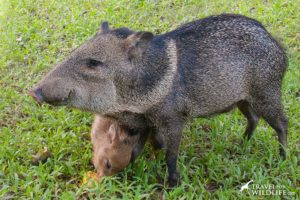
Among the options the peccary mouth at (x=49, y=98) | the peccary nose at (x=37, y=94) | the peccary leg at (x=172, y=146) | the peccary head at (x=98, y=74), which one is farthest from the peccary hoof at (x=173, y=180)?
the peccary nose at (x=37, y=94)

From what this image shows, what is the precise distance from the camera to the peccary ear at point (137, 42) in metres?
3.53

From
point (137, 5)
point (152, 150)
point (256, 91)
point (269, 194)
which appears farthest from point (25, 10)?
point (269, 194)

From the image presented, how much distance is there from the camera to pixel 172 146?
3824 mm

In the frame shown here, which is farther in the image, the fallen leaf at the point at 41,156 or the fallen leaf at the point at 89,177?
the fallen leaf at the point at 41,156

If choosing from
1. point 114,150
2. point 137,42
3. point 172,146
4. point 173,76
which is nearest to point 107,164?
point 114,150

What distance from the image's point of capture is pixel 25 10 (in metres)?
7.39

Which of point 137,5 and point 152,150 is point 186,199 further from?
point 137,5

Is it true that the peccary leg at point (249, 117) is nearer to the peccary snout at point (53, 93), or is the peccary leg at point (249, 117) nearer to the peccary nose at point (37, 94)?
the peccary snout at point (53, 93)

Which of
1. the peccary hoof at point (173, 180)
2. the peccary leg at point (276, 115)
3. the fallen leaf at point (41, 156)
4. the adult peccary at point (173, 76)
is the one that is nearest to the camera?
the adult peccary at point (173, 76)

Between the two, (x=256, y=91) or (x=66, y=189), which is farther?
(x=256, y=91)

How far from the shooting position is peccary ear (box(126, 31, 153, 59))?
139 inches

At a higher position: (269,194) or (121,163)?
(121,163)

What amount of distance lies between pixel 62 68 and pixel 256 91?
68.5 inches

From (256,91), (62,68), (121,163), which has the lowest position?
(121,163)
